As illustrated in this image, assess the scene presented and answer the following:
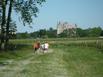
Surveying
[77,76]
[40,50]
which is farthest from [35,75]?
[40,50]

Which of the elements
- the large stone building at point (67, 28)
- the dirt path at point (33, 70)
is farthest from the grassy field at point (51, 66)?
the large stone building at point (67, 28)

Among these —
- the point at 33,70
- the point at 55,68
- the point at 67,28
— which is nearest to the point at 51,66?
the point at 55,68

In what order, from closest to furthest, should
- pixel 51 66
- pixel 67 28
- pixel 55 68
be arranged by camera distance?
pixel 55 68, pixel 51 66, pixel 67 28

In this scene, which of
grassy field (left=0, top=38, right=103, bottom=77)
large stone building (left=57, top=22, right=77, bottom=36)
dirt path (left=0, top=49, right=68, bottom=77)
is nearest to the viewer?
Result: dirt path (left=0, top=49, right=68, bottom=77)

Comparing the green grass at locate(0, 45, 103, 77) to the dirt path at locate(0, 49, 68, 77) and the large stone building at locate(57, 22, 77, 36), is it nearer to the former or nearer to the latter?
the dirt path at locate(0, 49, 68, 77)

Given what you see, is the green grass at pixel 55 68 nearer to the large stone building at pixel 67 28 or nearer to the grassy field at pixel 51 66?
the grassy field at pixel 51 66

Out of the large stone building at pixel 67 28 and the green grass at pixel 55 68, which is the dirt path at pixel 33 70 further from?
the large stone building at pixel 67 28

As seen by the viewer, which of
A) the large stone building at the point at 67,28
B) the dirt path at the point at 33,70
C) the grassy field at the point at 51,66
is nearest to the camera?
the dirt path at the point at 33,70

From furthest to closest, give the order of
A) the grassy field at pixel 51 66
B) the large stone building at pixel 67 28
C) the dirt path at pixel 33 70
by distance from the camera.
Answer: the large stone building at pixel 67 28, the grassy field at pixel 51 66, the dirt path at pixel 33 70

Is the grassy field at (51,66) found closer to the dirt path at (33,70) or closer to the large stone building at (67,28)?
the dirt path at (33,70)

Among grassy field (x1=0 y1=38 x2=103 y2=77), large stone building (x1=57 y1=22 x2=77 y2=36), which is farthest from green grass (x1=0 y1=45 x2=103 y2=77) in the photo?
large stone building (x1=57 y1=22 x2=77 y2=36)

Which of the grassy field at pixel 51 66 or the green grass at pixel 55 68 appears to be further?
the grassy field at pixel 51 66

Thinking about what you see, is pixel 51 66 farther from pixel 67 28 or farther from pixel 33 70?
pixel 67 28

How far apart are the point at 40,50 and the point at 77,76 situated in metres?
28.5
